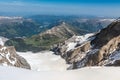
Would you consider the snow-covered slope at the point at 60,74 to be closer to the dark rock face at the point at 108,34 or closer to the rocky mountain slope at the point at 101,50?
the rocky mountain slope at the point at 101,50

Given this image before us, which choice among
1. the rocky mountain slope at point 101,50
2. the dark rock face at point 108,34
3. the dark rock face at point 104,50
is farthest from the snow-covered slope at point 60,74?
the dark rock face at point 108,34

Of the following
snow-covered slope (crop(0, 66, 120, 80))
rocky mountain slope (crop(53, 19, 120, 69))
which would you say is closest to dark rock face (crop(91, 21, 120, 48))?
rocky mountain slope (crop(53, 19, 120, 69))

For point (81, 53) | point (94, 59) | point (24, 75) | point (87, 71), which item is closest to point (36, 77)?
point (24, 75)

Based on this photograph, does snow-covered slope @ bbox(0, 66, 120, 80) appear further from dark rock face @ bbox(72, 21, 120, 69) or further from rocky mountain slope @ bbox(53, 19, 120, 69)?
dark rock face @ bbox(72, 21, 120, 69)

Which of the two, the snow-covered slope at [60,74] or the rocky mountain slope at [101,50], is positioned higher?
the snow-covered slope at [60,74]

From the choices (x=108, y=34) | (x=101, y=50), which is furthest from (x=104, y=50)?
(x=108, y=34)

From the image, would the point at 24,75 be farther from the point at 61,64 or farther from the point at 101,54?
the point at 61,64

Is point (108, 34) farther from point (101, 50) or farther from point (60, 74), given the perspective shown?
point (60, 74)

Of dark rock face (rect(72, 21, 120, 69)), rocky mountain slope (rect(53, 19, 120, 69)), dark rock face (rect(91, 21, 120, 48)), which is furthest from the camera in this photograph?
dark rock face (rect(91, 21, 120, 48))
